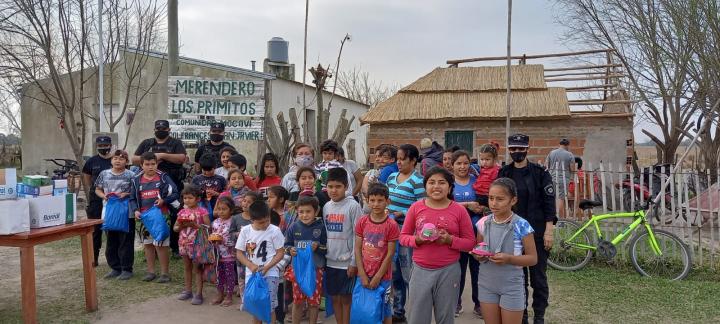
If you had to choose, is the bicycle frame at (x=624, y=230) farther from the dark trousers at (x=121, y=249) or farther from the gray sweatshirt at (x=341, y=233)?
the dark trousers at (x=121, y=249)

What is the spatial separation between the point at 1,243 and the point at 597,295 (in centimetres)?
577

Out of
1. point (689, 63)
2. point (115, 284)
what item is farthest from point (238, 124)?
point (689, 63)

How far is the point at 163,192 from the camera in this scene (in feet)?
20.7

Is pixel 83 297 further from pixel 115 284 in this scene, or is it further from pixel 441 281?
pixel 441 281

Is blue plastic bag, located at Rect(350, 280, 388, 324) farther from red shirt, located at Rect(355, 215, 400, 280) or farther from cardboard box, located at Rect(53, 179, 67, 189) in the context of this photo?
cardboard box, located at Rect(53, 179, 67, 189)

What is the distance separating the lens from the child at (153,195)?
6.25m

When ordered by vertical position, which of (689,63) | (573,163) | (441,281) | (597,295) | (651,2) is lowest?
(597,295)

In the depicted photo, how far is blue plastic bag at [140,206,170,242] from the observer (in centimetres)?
612

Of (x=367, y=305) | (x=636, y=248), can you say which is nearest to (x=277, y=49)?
(x=636, y=248)

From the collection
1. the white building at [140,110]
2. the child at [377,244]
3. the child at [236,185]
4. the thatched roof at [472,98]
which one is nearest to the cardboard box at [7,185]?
the child at [236,185]

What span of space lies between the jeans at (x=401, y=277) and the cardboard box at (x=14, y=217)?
124 inches

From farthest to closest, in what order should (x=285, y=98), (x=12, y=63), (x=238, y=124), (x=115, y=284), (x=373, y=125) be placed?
(x=285, y=98) → (x=373, y=125) → (x=12, y=63) → (x=238, y=124) → (x=115, y=284)

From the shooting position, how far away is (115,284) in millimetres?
6359

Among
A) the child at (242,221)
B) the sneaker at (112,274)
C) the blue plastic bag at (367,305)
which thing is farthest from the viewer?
the sneaker at (112,274)
